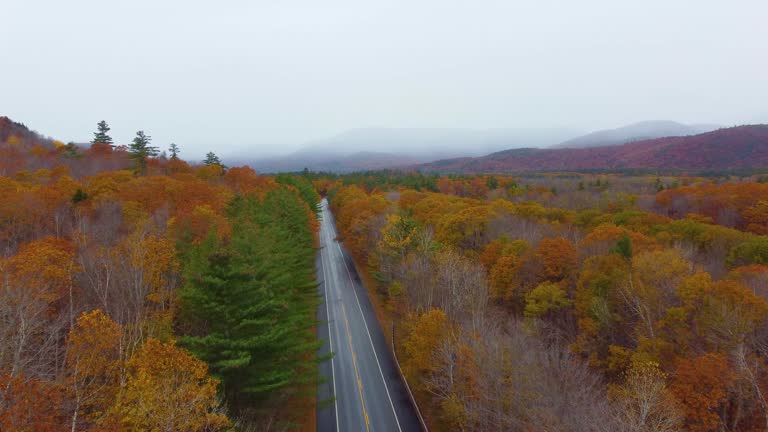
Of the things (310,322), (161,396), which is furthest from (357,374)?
(161,396)

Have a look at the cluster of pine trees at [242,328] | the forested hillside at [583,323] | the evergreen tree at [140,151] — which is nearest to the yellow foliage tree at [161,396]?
the cluster of pine trees at [242,328]

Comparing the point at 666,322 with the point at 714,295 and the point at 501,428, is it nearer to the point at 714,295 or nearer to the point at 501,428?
the point at 714,295

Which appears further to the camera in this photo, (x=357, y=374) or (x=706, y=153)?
(x=706, y=153)

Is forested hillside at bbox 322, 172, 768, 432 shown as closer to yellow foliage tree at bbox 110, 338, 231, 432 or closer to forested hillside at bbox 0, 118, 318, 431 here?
forested hillside at bbox 0, 118, 318, 431

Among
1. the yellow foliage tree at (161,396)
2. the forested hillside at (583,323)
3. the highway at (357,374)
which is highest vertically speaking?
the yellow foliage tree at (161,396)

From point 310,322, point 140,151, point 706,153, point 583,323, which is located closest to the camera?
point 583,323

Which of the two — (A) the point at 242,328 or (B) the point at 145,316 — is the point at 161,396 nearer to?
(A) the point at 242,328

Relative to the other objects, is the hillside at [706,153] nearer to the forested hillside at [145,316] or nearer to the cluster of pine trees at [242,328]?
the forested hillside at [145,316]
